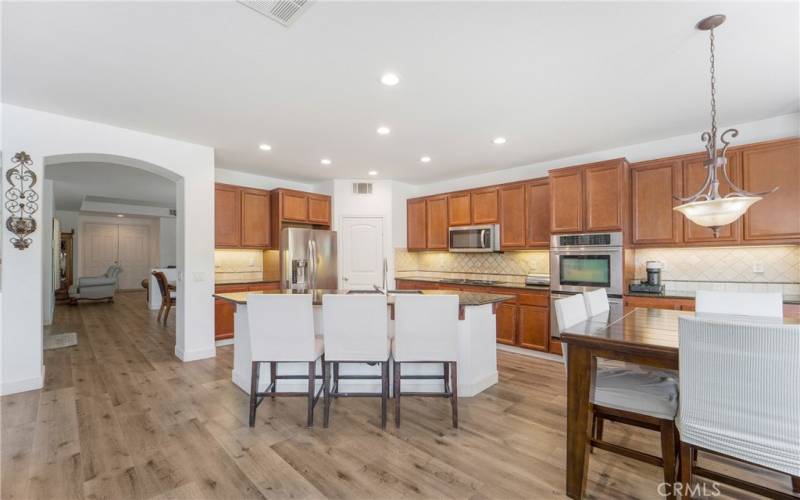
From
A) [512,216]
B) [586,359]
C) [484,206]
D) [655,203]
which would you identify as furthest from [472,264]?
[586,359]

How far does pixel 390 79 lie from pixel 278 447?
2694 millimetres

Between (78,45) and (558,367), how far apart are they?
496cm

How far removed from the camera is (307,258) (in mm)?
5359

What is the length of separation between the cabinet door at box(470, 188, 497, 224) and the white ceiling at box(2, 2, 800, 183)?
125 cm

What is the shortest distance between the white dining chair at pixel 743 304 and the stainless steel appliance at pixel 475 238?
2710mm

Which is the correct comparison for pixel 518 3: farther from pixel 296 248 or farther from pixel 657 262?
pixel 296 248

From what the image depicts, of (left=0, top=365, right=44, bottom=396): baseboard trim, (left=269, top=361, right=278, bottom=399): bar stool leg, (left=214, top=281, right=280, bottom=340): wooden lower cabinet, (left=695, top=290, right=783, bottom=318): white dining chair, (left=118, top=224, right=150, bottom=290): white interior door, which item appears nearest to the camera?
(left=695, top=290, right=783, bottom=318): white dining chair

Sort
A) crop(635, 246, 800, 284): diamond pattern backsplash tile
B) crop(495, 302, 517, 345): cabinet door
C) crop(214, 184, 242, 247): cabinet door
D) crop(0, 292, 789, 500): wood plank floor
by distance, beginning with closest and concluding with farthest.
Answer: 1. crop(0, 292, 789, 500): wood plank floor
2. crop(635, 246, 800, 284): diamond pattern backsplash tile
3. crop(495, 302, 517, 345): cabinet door
4. crop(214, 184, 242, 247): cabinet door

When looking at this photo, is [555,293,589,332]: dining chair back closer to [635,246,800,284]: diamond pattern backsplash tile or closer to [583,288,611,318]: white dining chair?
[583,288,611,318]: white dining chair

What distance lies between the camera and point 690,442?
4.90ft

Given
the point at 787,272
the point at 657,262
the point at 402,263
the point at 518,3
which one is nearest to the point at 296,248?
the point at 402,263

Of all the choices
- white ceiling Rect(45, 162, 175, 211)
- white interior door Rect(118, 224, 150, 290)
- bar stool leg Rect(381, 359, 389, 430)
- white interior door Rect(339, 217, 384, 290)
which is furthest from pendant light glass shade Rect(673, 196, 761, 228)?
white interior door Rect(118, 224, 150, 290)

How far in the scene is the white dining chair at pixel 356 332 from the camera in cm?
251

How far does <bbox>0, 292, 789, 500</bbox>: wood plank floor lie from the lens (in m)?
1.88
